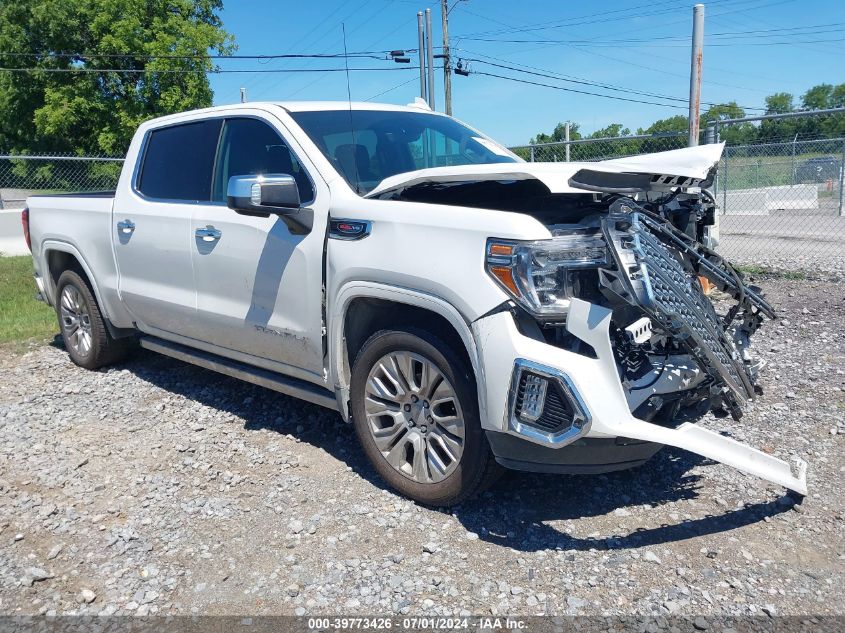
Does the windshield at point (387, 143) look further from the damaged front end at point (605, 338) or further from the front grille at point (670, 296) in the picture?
the front grille at point (670, 296)

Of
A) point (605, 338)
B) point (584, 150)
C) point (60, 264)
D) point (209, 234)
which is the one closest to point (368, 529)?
point (605, 338)

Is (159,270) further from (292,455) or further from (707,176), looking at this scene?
(707,176)

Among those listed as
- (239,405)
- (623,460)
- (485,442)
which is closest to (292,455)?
(239,405)

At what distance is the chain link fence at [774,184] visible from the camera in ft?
32.2

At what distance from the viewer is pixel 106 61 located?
114ft

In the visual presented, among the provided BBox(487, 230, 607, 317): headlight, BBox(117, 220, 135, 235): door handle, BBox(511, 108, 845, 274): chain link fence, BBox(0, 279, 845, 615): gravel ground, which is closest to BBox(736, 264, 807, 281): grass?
BBox(511, 108, 845, 274): chain link fence

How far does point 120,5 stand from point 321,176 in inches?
1414

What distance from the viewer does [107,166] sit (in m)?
18.3

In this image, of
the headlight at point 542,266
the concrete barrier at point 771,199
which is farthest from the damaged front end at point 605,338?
the concrete barrier at point 771,199

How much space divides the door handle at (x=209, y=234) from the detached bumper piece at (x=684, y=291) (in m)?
2.44

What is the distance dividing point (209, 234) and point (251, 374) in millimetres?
909

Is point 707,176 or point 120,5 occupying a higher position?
point 120,5

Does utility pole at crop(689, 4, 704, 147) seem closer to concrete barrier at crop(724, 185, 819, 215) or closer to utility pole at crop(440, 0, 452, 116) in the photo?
concrete barrier at crop(724, 185, 819, 215)

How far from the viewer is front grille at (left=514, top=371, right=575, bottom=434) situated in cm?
290
